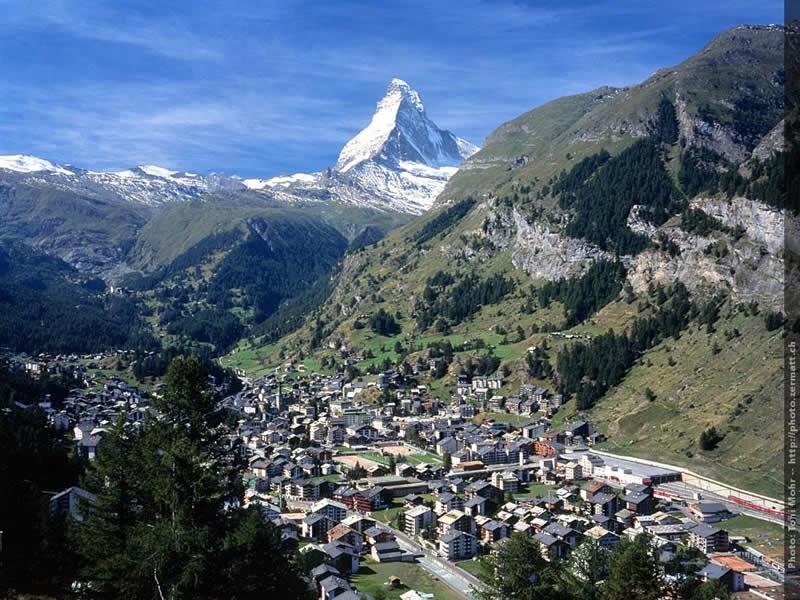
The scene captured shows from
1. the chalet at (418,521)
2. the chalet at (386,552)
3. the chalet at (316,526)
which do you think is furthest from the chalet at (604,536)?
the chalet at (316,526)

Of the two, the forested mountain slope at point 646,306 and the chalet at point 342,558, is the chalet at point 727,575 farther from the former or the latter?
the chalet at point 342,558

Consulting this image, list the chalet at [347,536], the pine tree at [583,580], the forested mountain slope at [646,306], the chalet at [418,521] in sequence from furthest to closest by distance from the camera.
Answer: the forested mountain slope at [646,306], the chalet at [418,521], the chalet at [347,536], the pine tree at [583,580]

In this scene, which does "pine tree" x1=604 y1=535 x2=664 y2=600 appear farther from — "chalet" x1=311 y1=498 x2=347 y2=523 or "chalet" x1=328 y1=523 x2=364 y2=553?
"chalet" x1=311 y1=498 x2=347 y2=523

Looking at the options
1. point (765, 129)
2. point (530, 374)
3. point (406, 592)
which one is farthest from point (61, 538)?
point (765, 129)

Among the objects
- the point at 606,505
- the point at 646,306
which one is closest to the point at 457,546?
the point at 606,505

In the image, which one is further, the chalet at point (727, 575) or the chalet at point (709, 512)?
the chalet at point (709, 512)

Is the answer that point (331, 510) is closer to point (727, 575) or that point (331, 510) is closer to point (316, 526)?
point (316, 526)

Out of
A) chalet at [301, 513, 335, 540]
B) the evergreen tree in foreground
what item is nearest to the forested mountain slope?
chalet at [301, 513, 335, 540]

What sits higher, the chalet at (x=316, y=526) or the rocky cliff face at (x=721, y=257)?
the rocky cliff face at (x=721, y=257)
